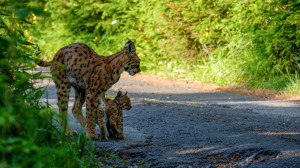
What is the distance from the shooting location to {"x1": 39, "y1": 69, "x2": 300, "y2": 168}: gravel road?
16.7 ft

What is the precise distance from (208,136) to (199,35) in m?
8.76

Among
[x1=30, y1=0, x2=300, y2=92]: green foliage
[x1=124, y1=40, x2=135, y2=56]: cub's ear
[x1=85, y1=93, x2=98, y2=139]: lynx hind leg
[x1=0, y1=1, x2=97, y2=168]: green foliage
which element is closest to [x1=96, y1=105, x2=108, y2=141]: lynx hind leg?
[x1=85, y1=93, x2=98, y2=139]: lynx hind leg

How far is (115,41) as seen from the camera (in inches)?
733

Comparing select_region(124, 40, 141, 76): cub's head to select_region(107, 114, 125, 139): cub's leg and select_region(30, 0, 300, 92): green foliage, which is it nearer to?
select_region(107, 114, 125, 139): cub's leg

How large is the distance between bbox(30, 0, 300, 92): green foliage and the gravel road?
2.34 meters

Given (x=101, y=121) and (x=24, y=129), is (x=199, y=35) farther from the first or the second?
(x=24, y=129)

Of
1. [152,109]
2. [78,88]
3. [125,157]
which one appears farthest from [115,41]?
[125,157]

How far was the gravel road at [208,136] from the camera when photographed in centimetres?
510

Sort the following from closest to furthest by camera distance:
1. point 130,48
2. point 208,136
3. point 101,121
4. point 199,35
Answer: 1. point 101,121
2. point 208,136
3. point 130,48
4. point 199,35

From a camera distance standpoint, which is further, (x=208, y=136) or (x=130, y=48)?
(x=130, y=48)

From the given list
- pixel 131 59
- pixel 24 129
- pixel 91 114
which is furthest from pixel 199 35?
pixel 24 129

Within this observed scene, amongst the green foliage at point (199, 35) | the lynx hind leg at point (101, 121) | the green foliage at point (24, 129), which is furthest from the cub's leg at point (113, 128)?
the green foliage at point (199, 35)

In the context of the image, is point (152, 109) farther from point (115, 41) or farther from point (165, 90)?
point (115, 41)

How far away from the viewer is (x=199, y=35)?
14766mm
